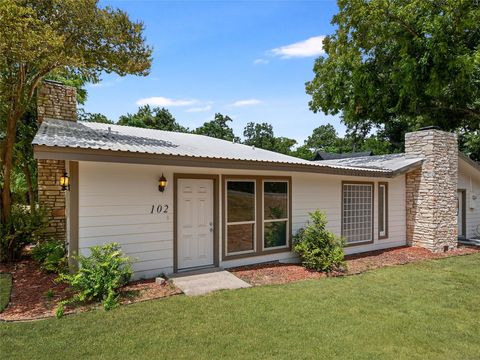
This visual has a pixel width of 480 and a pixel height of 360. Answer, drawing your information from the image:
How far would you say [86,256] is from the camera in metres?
5.51

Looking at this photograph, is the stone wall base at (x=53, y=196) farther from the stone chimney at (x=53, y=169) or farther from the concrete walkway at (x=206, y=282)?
the concrete walkway at (x=206, y=282)

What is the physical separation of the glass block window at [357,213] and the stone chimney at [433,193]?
1.79m

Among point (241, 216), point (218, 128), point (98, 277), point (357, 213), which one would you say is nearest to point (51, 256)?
point (98, 277)

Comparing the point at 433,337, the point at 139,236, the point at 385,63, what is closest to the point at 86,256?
the point at 139,236

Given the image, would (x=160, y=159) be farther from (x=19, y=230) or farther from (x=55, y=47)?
(x=19, y=230)

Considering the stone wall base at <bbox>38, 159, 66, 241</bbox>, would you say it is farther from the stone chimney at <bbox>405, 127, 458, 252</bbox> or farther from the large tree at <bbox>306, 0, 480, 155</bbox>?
the large tree at <bbox>306, 0, 480, 155</bbox>

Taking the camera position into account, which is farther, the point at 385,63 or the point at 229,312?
the point at 385,63

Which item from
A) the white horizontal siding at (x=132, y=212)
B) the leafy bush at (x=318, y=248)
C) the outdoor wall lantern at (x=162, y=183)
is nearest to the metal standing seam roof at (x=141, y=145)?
the white horizontal siding at (x=132, y=212)

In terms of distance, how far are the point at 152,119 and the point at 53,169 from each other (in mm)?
20168

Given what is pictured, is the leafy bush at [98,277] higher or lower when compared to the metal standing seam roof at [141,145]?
lower

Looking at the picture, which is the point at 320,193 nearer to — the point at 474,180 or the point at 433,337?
the point at 433,337

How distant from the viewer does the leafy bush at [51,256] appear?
6009 mm

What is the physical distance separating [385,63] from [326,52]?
9.38ft

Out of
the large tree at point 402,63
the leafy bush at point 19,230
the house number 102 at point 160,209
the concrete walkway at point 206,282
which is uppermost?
the large tree at point 402,63
